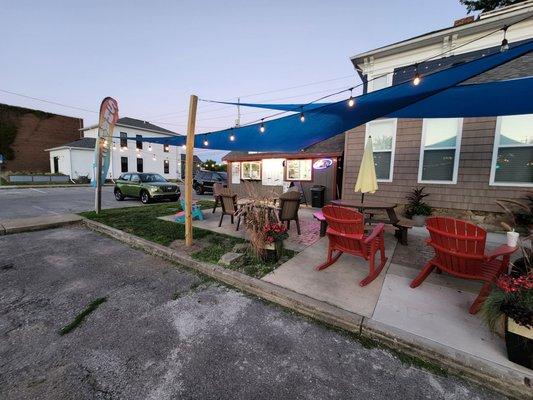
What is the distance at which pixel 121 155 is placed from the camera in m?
28.0

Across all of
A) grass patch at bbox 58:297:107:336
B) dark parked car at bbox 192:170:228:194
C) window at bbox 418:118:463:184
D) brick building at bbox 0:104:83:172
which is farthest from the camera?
brick building at bbox 0:104:83:172

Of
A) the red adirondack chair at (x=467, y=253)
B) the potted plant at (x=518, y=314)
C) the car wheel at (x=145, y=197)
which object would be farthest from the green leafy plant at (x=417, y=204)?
the car wheel at (x=145, y=197)

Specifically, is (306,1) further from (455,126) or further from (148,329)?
(148,329)

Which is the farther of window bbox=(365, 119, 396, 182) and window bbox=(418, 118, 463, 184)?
window bbox=(365, 119, 396, 182)

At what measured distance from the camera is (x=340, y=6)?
1284 cm

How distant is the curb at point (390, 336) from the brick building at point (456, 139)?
4914mm

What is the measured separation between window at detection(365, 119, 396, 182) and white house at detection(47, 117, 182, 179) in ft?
72.1

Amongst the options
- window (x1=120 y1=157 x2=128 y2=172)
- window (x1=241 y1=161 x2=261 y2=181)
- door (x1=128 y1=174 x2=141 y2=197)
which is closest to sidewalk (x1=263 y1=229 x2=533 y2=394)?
window (x1=241 y1=161 x2=261 y2=181)

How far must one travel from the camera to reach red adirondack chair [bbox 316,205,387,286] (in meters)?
3.13

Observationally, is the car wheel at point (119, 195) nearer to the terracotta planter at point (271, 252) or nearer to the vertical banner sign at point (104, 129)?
the vertical banner sign at point (104, 129)

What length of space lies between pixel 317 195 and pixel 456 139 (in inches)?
199

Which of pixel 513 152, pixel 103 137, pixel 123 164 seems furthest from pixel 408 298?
pixel 123 164

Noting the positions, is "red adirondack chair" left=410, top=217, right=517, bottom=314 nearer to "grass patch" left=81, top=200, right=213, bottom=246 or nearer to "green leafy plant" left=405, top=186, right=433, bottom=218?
"green leafy plant" left=405, top=186, right=433, bottom=218

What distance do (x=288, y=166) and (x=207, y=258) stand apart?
8491mm
